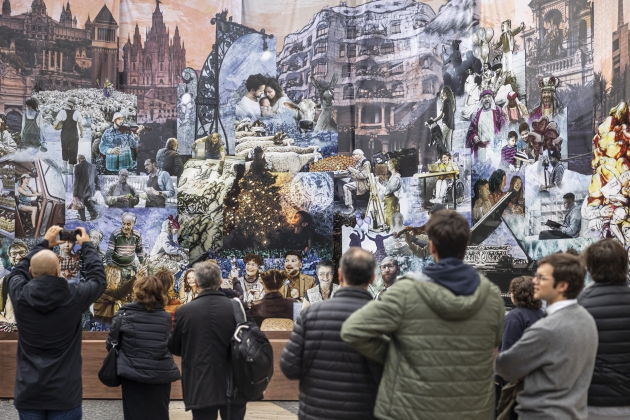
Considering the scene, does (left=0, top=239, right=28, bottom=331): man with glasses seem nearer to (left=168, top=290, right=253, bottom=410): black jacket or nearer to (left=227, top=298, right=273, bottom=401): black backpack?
(left=168, top=290, right=253, bottom=410): black jacket

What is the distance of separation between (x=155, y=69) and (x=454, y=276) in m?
7.38

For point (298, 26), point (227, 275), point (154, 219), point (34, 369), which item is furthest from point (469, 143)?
point (34, 369)

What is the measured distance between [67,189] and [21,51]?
1935 millimetres

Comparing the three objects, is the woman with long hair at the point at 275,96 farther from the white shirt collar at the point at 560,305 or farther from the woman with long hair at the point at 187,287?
the white shirt collar at the point at 560,305

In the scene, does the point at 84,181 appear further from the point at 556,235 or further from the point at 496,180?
the point at 556,235

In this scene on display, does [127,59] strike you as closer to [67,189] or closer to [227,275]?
[67,189]

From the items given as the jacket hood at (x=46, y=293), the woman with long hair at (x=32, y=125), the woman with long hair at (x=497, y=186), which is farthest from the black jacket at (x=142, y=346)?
the woman with long hair at (x=497, y=186)

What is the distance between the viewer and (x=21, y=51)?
30.7ft

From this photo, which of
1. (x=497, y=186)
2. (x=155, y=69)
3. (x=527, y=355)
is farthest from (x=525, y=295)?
(x=155, y=69)

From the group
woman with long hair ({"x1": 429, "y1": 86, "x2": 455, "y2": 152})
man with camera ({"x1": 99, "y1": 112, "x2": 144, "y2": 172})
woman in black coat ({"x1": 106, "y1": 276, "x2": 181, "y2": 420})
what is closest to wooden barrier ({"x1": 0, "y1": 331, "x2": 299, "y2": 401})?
man with camera ({"x1": 99, "y1": 112, "x2": 144, "y2": 172})

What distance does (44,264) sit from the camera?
4.16m

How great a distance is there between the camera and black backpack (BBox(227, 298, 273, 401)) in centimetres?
420

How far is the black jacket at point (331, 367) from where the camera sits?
3203 millimetres

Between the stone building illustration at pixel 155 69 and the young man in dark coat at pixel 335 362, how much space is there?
6.57 m
